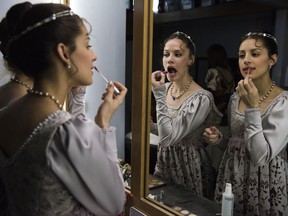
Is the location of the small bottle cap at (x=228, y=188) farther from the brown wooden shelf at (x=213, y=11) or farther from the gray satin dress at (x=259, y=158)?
the brown wooden shelf at (x=213, y=11)

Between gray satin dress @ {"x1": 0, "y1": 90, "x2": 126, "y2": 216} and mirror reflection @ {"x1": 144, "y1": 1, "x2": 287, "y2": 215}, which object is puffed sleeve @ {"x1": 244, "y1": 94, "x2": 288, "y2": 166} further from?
gray satin dress @ {"x1": 0, "y1": 90, "x2": 126, "y2": 216}

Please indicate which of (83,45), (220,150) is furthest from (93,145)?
(220,150)

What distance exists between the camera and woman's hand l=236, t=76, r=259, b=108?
0.77m

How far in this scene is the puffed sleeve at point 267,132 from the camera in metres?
0.74

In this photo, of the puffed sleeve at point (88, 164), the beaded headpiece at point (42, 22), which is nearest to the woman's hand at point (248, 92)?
the puffed sleeve at point (88, 164)

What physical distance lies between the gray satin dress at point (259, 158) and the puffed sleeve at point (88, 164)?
0.35 m

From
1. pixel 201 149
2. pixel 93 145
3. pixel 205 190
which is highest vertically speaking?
pixel 93 145

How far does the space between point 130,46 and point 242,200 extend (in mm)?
614

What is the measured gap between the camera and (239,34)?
796mm

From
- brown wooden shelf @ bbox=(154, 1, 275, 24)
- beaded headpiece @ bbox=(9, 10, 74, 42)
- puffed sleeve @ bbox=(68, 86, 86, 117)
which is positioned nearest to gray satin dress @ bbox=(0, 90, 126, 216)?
beaded headpiece @ bbox=(9, 10, 74, 42)

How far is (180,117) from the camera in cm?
100

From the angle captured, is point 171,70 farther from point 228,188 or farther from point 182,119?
point 228,188

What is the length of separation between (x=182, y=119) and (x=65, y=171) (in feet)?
1.61

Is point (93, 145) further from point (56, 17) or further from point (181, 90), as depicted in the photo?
point (181, 90)
